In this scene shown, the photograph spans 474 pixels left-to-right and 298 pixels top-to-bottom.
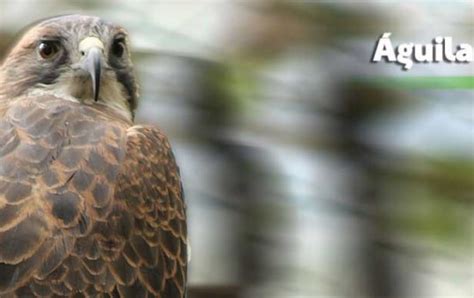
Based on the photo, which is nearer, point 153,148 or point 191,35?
point 153,148

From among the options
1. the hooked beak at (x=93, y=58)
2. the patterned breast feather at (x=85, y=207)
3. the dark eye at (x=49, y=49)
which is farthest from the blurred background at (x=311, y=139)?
the patterned breast feather at (x=85, y=207)

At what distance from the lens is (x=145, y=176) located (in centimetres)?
289

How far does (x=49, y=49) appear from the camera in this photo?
125 inches

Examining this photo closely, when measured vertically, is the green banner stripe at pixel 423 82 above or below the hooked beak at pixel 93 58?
below

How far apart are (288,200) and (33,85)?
1.48m

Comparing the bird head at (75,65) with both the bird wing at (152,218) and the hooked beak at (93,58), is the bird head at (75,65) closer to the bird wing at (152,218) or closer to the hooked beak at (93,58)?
the hooked beak at (93,58)

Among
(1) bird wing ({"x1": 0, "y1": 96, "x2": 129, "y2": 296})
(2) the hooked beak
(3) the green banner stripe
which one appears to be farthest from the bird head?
(3) the green banner stripe

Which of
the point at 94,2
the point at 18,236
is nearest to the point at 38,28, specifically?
the point at 18,236

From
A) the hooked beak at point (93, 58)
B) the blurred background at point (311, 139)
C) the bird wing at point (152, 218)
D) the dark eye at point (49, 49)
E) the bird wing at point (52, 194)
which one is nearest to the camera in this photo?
the bird wing at point (52, 194)

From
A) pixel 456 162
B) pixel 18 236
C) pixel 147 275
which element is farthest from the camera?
pixel 456 162

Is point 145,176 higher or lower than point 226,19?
lower

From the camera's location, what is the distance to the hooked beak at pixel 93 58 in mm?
3008

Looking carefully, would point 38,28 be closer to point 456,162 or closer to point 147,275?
point 147,275

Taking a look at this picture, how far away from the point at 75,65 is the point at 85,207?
1.87 ft
